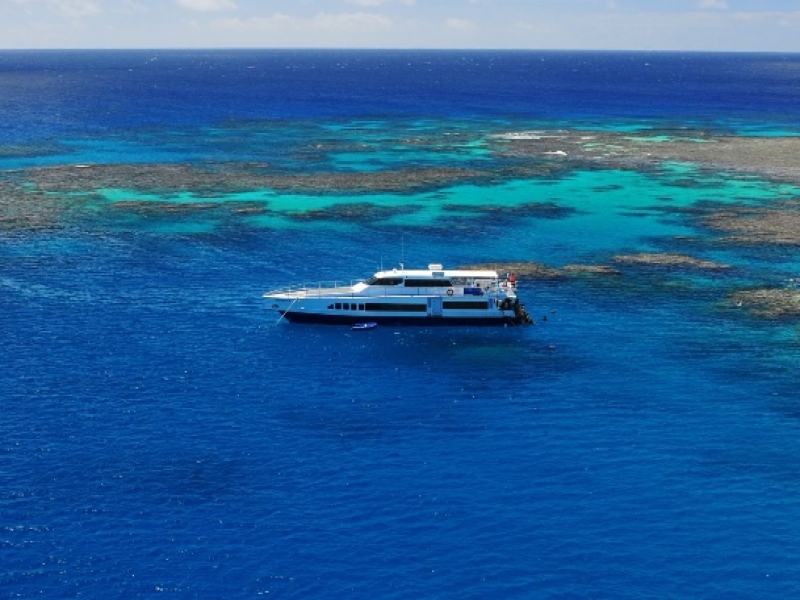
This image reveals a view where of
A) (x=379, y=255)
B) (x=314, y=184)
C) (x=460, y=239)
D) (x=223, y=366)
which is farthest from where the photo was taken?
(x=314, y=184)

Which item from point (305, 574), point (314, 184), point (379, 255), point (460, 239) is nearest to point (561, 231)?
point (460, 239)

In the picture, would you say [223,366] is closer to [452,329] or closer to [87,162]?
[452,329]

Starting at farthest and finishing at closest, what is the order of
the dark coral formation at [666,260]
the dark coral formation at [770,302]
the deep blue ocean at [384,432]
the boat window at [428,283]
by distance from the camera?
the dark coral formation at [666,260]
the dark coral formation at [770,302]
the boat window at [428,283]
the deep blue ocean at [384,432]

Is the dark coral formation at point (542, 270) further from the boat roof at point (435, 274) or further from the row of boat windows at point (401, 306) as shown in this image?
the row of boat windows at point (401, 306)

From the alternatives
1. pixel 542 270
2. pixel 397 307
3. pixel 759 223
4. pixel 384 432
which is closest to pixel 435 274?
pixel 397 307

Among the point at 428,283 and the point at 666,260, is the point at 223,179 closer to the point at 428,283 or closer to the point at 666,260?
the point at 428,283

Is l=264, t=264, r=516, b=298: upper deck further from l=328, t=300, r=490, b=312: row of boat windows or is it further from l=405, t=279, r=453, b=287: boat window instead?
l=328, t=300, r=490, b=312: row of boat windows

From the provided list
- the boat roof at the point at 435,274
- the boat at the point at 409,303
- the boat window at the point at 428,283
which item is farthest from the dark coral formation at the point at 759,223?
the boat window at the point at 428,283
